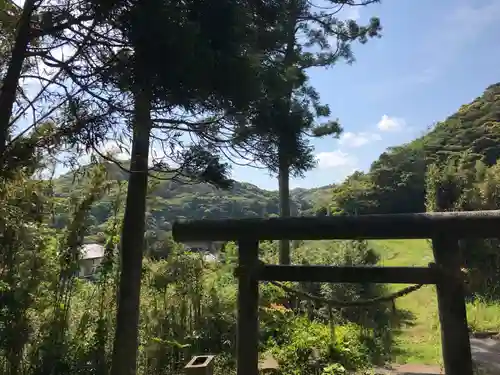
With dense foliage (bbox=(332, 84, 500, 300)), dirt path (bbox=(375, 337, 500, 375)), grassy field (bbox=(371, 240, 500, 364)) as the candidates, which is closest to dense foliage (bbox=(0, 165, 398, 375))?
dirt path (bbox=(375, 337, 500, 375))

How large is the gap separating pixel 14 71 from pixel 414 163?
2271 cm

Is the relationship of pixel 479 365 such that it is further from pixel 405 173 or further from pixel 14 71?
pixel 405 173

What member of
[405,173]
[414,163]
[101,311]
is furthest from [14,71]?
[414,163]

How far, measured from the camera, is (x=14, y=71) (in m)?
2.66

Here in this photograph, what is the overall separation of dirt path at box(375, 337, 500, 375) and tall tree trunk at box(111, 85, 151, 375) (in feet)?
11.3

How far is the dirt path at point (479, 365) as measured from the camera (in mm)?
5312

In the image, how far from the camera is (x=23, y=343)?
13.6 feet

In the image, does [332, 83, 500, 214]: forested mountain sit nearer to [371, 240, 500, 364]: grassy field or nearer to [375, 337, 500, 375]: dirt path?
[371, 240, 500, 364]: grassy field

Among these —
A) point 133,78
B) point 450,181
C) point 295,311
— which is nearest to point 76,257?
point 133,78

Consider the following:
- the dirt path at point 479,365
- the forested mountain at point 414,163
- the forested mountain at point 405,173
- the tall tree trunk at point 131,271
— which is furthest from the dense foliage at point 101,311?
the forested mountain at point 414,163

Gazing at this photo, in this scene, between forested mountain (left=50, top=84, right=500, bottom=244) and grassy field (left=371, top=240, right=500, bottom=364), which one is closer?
grassy field (left=371, top=240, right=500, bottom=364)

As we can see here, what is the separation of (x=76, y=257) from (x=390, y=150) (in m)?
24.6

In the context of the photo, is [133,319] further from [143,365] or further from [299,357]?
[299,357]

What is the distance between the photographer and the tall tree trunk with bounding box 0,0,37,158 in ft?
8.56
